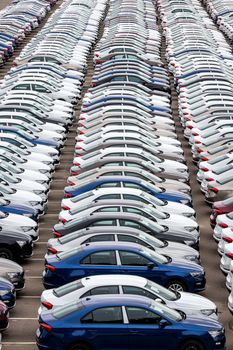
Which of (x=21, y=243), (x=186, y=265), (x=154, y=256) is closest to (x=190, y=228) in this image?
(x=186, y=265)

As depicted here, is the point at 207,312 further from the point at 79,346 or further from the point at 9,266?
the point at 9,266

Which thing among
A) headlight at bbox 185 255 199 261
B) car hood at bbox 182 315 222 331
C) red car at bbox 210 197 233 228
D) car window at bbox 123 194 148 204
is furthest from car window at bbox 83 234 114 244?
red car at bbox 210 197 233 228

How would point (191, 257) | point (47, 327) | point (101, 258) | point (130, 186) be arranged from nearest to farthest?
point (47, 327), point (101, 258), point (191, 257), point (130, 186)

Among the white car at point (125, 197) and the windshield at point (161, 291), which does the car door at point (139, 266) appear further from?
the white car at point (125, 197)

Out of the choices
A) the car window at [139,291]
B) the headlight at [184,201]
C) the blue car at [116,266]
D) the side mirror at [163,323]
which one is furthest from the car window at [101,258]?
the headlight at [184,201]

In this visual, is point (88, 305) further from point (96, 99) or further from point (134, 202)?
point (96, 99)

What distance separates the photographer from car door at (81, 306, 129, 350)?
17.0 metres

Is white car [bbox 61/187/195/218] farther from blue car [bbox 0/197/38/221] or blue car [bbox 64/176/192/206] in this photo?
blue car [bbox 0/197/38/221]

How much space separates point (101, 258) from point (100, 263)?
0.10m

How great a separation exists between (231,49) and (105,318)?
37055 millimetres

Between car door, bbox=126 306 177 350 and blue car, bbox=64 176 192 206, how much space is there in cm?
810

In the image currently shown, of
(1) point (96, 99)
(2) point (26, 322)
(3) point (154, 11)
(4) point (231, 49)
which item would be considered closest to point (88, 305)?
(2) point (26, 322)

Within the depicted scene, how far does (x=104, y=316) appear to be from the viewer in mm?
17188

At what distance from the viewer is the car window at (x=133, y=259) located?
65.7ft
